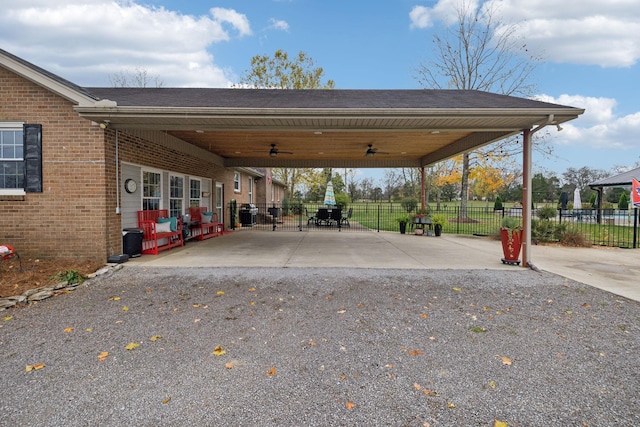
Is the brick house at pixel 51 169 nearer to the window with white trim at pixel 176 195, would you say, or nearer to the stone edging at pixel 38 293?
the stone edging at pixel 38 293

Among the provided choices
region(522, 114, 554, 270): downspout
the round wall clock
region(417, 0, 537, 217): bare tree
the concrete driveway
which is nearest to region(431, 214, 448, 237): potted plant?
the concrete driveway

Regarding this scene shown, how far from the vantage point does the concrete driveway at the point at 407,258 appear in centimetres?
612

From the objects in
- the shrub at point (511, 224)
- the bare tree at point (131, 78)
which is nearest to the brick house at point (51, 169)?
the shrub at point (511, 224)

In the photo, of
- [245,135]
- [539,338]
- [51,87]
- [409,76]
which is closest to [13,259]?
[51,87]

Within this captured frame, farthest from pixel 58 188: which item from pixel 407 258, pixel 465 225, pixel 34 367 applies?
pixel 465 225

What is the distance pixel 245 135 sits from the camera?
8500 millimetres

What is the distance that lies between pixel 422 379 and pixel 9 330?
4254 millimetres

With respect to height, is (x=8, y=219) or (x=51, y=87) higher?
(x=51, y=87)

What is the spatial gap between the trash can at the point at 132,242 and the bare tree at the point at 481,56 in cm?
1619

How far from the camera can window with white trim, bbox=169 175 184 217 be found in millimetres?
9188

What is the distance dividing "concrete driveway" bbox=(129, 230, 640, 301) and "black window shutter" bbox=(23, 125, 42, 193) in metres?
2.27

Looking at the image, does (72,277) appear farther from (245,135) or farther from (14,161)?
(245,135)

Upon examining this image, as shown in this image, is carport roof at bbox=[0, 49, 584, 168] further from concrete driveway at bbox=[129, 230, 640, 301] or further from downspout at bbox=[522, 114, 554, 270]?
concrete driveway at bbox=[129, 230, 640, 301]

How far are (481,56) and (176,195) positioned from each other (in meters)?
18.6
